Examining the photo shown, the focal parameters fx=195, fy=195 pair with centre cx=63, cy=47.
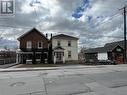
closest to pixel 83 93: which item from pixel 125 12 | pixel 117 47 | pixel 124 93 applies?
pixel 124 93

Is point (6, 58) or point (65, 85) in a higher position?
point (6, 58)

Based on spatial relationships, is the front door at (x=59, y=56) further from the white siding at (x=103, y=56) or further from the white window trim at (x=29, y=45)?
the white siding at (x=103, y=56)

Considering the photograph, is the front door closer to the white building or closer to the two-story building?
the two-story building

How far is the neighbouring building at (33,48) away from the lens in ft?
144

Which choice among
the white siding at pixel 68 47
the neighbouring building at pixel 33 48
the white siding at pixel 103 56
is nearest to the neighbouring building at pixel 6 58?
the neighbouring building at pixel 33 48

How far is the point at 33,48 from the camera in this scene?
44.3 m

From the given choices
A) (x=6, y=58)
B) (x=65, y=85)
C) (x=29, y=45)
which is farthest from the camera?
(x=6, y=58)

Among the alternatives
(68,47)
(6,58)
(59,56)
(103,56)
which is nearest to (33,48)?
(59,56)

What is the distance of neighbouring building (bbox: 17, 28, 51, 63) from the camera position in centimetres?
4378

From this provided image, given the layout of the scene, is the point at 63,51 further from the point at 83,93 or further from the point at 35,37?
the point at 83,93

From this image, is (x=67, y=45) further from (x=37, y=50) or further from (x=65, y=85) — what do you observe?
(x=65, y=85)

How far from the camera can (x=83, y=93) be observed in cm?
972

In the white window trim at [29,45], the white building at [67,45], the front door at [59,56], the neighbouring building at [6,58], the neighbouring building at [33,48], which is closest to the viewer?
the neighbouring building at [6,58]

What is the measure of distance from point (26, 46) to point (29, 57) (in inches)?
Result: 103
